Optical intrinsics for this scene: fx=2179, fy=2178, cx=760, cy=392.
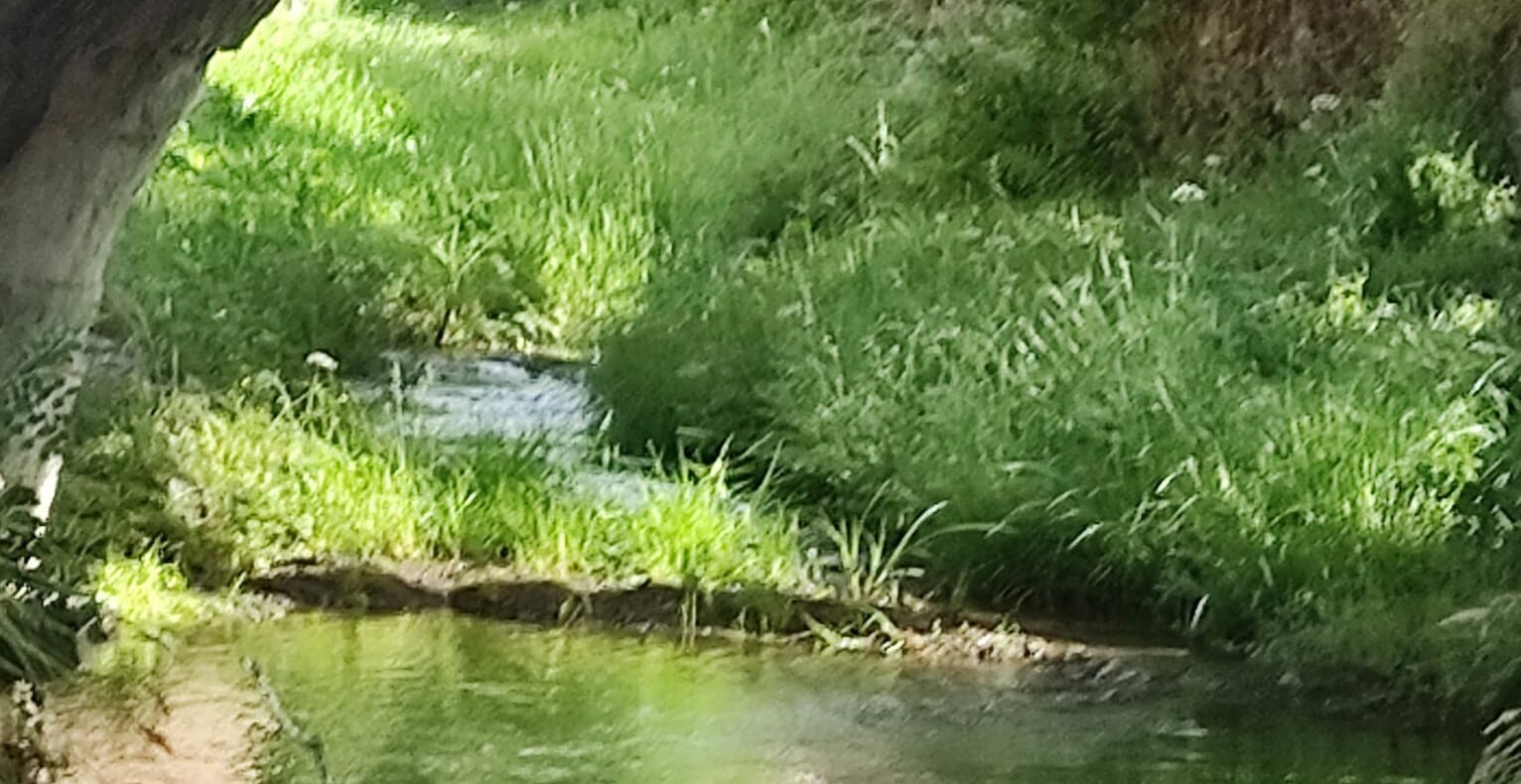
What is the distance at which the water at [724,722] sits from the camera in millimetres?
1618

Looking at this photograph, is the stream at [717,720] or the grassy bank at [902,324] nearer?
the stream at [717,720]

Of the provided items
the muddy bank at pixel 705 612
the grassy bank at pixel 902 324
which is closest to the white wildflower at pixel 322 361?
the grassy bank at pixel 902 324

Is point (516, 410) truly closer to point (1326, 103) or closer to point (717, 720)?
point (717, 720)

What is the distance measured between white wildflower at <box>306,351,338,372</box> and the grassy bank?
0.08 ft

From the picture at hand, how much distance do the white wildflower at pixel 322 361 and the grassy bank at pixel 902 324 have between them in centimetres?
2

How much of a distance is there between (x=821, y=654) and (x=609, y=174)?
188cm

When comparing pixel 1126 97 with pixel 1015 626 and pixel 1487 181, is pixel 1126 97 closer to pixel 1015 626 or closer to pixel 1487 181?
pixel 1487 181

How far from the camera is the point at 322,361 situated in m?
2.67

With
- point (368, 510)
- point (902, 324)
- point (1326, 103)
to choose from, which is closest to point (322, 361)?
point (368, 510)

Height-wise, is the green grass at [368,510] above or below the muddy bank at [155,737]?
above

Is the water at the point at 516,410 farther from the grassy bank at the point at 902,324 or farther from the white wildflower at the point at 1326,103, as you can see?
the white wildflower at the point at 1326,103

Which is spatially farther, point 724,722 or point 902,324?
point 902,324

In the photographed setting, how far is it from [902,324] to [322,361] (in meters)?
0.75

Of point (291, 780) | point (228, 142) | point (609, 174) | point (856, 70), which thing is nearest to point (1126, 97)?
point (856, 70)
